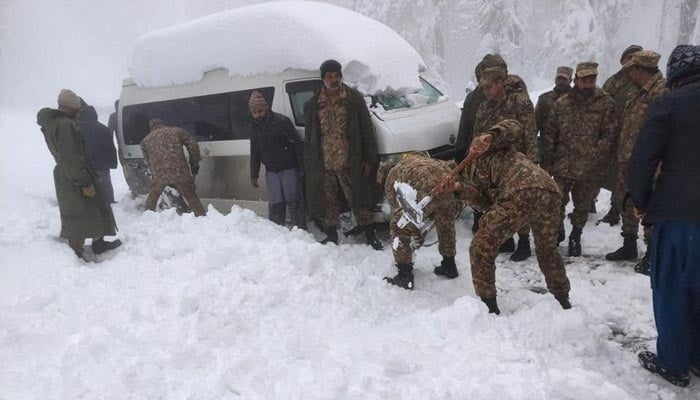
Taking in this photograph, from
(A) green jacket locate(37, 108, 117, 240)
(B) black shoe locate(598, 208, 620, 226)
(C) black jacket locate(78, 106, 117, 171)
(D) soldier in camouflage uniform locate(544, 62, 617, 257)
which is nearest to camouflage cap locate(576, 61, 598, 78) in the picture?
(D) soldier in camouflage uniform locate(544, 62, 617, 257)

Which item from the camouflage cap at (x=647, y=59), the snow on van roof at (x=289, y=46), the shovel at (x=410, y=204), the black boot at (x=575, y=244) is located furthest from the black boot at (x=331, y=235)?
the camouflage cap at (x=647, y=59)

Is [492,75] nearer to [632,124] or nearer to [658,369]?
[632,124]

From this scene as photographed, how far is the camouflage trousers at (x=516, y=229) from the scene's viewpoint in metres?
2.96

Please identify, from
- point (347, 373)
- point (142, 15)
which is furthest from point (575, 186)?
point (142, 15)

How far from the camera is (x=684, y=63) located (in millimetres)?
2379

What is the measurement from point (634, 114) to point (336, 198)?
3000mm

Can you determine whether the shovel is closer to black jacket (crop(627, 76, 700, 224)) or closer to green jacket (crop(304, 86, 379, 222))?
green jacket (crop(304, 86, 379, 222))

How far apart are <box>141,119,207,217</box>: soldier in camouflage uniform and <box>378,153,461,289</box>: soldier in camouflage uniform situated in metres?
3.00

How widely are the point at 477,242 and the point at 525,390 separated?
105 cm

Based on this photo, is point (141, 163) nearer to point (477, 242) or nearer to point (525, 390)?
point (477, 242)

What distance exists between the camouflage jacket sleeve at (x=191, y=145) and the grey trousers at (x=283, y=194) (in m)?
1.28

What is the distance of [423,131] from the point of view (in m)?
4.91

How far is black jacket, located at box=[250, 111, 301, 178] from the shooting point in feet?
16.3

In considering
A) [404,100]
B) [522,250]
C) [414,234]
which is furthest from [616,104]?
[414,234]
